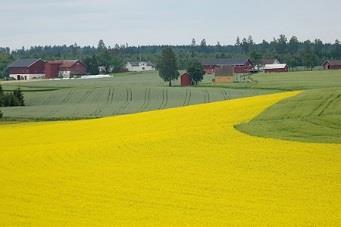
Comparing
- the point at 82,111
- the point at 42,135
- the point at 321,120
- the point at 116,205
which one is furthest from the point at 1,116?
the point at 116,205

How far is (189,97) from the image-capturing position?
69.0 meters

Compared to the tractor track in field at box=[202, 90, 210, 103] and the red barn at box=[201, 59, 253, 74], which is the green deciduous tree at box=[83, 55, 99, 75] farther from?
the tractor track in field at box=[202, 90, 210, 103]

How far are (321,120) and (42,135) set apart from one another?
1549 cm

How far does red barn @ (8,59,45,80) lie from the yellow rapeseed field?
12547 centimetres

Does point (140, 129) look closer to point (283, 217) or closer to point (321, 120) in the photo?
point (321, 120)

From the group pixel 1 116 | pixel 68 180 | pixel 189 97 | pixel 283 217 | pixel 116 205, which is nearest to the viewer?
pixel 283 217

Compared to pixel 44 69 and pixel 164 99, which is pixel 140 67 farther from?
pixel 164 99

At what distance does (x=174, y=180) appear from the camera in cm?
1984

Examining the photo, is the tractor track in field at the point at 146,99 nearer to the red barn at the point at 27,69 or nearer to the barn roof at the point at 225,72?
the barn roof at the point at 225,72

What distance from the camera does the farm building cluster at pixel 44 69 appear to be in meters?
150

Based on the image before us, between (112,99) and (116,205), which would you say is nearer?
(116,205)

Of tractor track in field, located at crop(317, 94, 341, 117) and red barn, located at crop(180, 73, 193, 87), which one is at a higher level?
tractor track in field, located at crop(317, 94, 341, 117)

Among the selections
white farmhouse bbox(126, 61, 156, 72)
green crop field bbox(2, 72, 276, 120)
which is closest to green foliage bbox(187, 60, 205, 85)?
green crop field bbox(2, 72, 276, 120)

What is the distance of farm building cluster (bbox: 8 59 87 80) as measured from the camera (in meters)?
150
